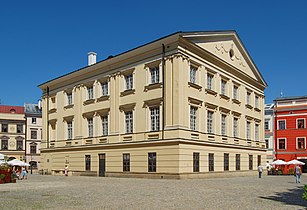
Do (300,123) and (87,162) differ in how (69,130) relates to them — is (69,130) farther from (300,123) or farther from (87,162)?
(300,123)

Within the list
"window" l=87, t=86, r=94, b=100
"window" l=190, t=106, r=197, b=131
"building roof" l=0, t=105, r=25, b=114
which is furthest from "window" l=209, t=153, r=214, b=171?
"building roof" l=0, t=105, r=25, b=114

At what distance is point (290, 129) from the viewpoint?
54.8 m

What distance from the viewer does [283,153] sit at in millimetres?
55344

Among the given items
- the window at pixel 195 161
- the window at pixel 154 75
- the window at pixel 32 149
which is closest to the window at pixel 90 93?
the window at pixel 154 75

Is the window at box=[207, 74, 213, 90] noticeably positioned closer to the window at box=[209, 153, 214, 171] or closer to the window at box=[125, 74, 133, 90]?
the window at box=[209, 153, 214, 171]

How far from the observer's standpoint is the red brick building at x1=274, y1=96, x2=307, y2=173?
53.5 m

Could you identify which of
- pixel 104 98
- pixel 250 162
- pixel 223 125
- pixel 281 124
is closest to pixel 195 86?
pixel 223 125

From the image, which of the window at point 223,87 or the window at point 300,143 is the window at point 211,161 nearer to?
the window at point 223,87

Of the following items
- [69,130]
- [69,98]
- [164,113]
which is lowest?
[69,130]

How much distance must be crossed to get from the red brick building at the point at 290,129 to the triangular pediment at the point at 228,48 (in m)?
Answer: 13.5

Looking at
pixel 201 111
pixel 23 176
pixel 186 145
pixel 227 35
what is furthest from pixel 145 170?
pixel 227 35

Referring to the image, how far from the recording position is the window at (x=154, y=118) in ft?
98.4

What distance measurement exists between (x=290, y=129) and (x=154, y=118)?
1253 inches

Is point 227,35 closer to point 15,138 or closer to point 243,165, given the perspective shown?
point 243,165
